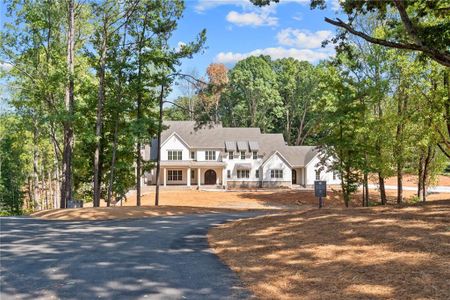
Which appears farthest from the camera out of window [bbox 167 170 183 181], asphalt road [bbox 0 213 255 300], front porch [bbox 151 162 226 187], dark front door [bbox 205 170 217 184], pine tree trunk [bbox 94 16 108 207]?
dark front door [bbox 205 170 217 184]

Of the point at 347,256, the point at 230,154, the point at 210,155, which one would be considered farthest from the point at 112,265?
the point at 230,154

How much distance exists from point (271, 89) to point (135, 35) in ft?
150

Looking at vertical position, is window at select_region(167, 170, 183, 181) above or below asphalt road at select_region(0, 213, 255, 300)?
above

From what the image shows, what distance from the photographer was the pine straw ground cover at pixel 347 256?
6777 mm

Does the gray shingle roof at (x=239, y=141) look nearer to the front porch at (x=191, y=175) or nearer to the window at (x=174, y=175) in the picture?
the front porch at (x=191, y=175)

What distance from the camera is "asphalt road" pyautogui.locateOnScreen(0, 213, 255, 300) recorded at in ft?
23.3

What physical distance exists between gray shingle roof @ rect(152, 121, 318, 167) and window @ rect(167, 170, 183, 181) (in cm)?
352

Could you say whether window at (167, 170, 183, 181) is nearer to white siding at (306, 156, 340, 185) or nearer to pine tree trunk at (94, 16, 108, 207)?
white siding at (306, 156, 340, 185)

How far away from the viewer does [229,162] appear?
52.7m

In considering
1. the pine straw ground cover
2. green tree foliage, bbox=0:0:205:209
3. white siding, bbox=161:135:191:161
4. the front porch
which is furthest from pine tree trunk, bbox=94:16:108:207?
white siding, bbox=161:135:191:161

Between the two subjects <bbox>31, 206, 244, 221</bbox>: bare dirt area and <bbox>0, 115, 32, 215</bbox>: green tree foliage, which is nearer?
<bbox>31, 206, 244, 221</bbox>: bare dirt area

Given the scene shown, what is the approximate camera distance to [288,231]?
465 inches

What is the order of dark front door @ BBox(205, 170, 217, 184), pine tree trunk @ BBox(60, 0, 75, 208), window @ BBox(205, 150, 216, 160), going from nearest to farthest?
1. pine tree trunk @ BBox(60, 0, 75, 208)
2. window @ BBox(205, 150, 216, 160)
3. dark front door @ BBox(205, 170, 217, 184)

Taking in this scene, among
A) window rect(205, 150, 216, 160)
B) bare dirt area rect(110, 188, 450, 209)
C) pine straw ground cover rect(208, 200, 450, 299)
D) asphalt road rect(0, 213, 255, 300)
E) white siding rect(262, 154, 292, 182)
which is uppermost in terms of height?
window rect(205, 150, 216, 160)
